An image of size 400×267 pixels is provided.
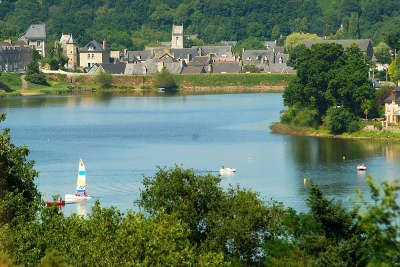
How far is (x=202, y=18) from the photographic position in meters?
124

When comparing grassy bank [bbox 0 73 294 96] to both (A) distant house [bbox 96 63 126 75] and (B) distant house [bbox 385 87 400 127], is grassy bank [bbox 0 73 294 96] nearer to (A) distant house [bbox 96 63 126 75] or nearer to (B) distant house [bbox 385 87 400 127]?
(A) distant house [bbox 96 63 126 75]

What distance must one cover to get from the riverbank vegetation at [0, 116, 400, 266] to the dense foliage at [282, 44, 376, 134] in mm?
26435

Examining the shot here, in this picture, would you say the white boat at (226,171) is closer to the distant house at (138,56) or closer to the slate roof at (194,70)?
the slate roof at (194,70)

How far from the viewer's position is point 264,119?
5353 centimetres

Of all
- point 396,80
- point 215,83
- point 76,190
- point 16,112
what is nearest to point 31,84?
point 215,83

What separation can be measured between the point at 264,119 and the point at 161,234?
36560 mm

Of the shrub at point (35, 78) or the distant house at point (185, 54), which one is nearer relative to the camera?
the shrub at point (35, 78)

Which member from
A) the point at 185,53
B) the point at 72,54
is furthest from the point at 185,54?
the point at 72,54

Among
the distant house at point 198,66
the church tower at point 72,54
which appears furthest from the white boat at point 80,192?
the church tower at point 72,54

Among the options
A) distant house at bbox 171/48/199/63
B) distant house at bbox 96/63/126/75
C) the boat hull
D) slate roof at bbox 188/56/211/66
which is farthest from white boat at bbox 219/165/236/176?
distant house at bbox 171/48/199/63

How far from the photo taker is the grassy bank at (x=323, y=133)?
4509cm

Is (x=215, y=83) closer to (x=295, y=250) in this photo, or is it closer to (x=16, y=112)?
(x=16, y=112)

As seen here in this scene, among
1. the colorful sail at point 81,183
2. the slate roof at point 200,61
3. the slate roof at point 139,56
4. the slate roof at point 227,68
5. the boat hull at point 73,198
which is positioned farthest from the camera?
the slate roof at point 139,56

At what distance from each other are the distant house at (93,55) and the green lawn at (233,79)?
9791 mm
